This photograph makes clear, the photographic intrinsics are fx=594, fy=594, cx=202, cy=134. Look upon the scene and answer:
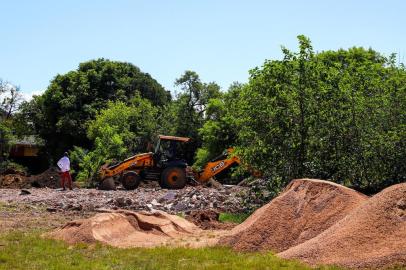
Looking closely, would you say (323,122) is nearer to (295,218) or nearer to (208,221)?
(208,221)

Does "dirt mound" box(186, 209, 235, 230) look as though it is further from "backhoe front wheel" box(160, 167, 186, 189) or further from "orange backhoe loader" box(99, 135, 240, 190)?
"orange backhoe loader" box(99, 135, 240, 190)

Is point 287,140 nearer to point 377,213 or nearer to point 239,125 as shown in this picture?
point 239,125

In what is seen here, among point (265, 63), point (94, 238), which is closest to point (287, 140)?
point (265, 63)

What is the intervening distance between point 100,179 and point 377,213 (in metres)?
20.6

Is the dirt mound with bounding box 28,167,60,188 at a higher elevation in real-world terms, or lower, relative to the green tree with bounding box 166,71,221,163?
lower

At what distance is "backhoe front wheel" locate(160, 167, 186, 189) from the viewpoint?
89.1 feet

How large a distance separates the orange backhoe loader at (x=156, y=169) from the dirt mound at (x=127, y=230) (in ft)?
42.7

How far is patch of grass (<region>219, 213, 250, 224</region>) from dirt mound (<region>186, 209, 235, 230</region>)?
196 mm

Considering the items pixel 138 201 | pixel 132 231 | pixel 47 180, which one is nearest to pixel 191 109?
pixel 47 180

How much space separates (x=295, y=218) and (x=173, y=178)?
16.6 metres

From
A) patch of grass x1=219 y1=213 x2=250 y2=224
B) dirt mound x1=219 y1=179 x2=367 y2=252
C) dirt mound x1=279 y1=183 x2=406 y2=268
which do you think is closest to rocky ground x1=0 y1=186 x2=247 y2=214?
patch of grass x1=219 y1=213 x2=250 y2=224

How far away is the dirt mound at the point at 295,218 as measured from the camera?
416 inches

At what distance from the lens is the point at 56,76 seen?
52.1m

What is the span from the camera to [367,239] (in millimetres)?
8977
